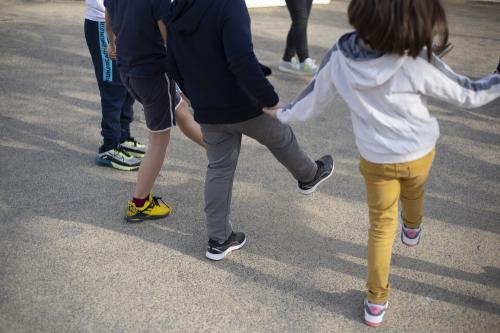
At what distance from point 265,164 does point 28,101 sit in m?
2.45

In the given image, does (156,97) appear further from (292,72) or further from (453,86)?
(292,72)

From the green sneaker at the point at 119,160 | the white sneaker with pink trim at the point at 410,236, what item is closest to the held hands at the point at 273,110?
the white sneaker with pink trim at the point at 410,236

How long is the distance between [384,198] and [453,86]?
542 millimetres

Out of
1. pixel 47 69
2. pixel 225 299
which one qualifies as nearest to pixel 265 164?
pixel 225 299

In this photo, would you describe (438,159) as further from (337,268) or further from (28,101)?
(28,101)

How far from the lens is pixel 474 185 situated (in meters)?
3.82

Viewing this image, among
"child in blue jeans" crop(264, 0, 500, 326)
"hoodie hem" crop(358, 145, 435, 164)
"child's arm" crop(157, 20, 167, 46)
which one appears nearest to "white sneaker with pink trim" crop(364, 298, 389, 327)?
"child in blue jeans" crop(264, 0, 500, 326)

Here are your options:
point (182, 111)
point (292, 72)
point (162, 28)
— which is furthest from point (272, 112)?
point (292, 72)

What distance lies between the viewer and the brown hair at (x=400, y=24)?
2.01m

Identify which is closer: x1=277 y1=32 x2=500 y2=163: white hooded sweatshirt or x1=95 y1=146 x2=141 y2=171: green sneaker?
x1=277 y1=32 x2=500 y2=163: white hooded sweatshirt

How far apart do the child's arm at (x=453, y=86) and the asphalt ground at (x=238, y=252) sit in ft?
3.42

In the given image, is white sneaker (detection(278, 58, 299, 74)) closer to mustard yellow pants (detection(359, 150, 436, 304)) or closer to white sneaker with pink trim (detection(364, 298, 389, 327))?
mustard yellow pants (detection(359, 150, 436, 304))

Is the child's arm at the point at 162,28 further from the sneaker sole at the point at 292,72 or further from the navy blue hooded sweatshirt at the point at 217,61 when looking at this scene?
the sneaker sole at the point at 292,72

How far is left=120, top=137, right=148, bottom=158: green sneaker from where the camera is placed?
13.7 ft
